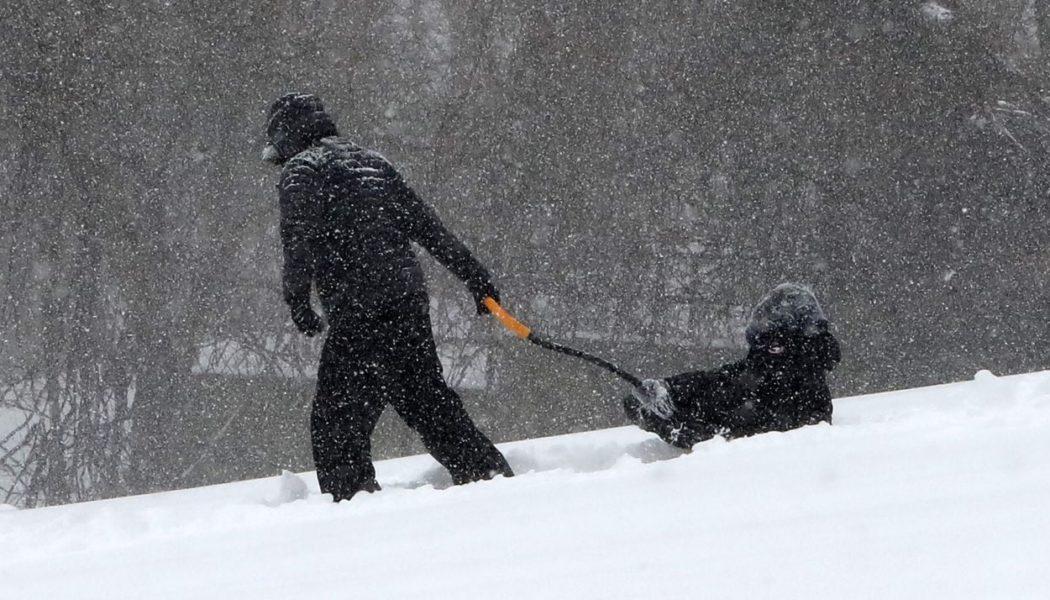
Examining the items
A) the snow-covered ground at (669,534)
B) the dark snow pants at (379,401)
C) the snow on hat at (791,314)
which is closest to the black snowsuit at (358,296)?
the dark snow pants at (379,401)

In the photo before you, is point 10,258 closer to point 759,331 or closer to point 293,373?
point 293,373

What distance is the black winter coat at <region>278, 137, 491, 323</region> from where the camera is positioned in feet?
11.4

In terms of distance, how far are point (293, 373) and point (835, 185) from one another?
3441mm

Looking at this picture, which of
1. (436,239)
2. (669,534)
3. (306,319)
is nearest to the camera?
(669,534)

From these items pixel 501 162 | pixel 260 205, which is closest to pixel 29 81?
pixel 260 205

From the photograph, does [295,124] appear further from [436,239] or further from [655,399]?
[655,399]

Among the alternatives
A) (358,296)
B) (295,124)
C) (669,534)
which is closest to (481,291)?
(358,296)

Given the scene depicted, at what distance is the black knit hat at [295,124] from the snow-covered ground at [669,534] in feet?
3.80

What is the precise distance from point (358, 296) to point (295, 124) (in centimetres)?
55

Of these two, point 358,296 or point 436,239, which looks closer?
point 358,296

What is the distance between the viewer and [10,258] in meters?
6.96

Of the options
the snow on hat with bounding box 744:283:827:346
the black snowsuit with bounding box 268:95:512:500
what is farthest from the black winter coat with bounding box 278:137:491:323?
the snow on hat with bounding box 744:283:827:346

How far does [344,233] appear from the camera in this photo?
3516 millimetres

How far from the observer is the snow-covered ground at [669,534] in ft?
6.33
